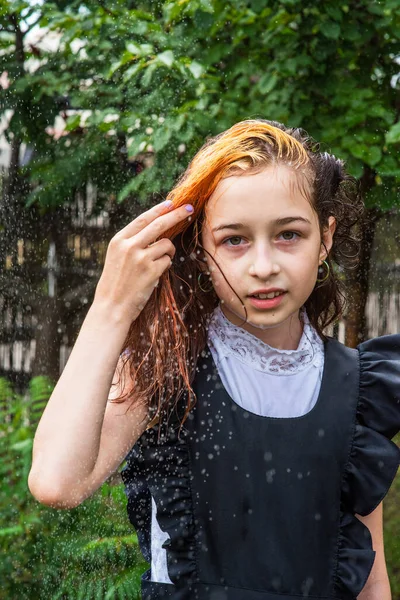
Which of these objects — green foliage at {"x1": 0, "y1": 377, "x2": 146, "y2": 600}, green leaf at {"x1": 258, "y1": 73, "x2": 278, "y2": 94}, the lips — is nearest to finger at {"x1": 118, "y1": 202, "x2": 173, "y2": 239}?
the lips

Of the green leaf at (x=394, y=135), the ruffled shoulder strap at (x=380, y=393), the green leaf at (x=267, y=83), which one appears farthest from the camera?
the green leaf at (x=267, y=83)

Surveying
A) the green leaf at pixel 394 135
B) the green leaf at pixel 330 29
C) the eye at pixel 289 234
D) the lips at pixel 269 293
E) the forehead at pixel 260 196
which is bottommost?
the lips at pixel 269 293

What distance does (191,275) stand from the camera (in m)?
1.77

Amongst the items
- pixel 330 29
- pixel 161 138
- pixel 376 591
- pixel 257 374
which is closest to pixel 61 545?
pixel 161 138

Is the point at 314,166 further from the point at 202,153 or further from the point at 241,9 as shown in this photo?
the point at 241,9

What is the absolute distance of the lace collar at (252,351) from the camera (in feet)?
5.69

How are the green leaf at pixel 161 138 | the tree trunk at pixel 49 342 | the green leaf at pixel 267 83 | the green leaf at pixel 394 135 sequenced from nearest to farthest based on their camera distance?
the green leaf at pixel 394 135 < the green leaf at pixel 161 138 < the green leaf at pixel 267 83 < the tree trunk at pixel 49 342

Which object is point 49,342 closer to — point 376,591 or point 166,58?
point 166,58

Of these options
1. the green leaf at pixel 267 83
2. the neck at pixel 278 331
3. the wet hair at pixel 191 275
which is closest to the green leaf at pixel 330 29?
the green leaf at pixel 267 83

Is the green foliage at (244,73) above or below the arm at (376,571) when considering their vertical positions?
above

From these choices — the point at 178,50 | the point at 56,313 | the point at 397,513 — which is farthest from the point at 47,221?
the point at 397,513

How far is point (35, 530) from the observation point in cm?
348

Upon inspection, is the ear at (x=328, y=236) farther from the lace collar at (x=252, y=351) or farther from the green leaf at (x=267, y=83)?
the green leaf at (x=267, y=83)

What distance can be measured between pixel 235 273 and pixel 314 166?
361 millimetres
